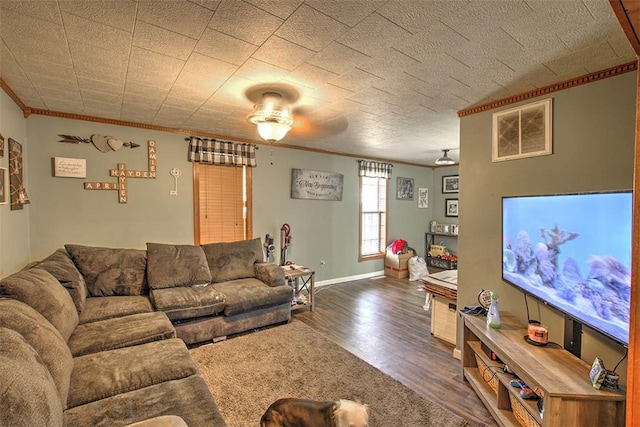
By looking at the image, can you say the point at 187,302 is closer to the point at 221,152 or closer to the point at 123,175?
the point at 123,175

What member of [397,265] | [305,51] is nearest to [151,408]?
[305,51]

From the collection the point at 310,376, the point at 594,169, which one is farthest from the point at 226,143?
the point at 594,169

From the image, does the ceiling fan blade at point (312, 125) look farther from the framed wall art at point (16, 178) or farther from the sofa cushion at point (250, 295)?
the framed wall art at point (16, 178)

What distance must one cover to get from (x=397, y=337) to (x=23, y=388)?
3.01m

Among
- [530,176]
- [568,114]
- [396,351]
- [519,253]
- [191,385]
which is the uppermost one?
[568,114]

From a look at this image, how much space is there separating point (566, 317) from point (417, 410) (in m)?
1.13

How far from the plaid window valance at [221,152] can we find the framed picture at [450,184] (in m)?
4.55

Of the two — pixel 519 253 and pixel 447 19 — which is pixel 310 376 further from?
pixel 447 19

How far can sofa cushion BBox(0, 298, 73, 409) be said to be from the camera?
1358mm

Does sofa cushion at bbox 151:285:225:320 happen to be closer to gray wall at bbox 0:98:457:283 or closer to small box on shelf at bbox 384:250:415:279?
gray wall at bbox 0:98:457:283

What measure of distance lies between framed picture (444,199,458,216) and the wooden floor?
7.82 feet

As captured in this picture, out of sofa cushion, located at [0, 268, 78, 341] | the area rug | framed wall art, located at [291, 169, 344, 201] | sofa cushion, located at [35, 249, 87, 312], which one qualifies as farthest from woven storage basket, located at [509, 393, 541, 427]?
framed wall art, located at [291, 169, 344, 201]

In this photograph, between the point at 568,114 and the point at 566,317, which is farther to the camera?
the point at 568,114

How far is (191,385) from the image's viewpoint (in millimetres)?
1528
